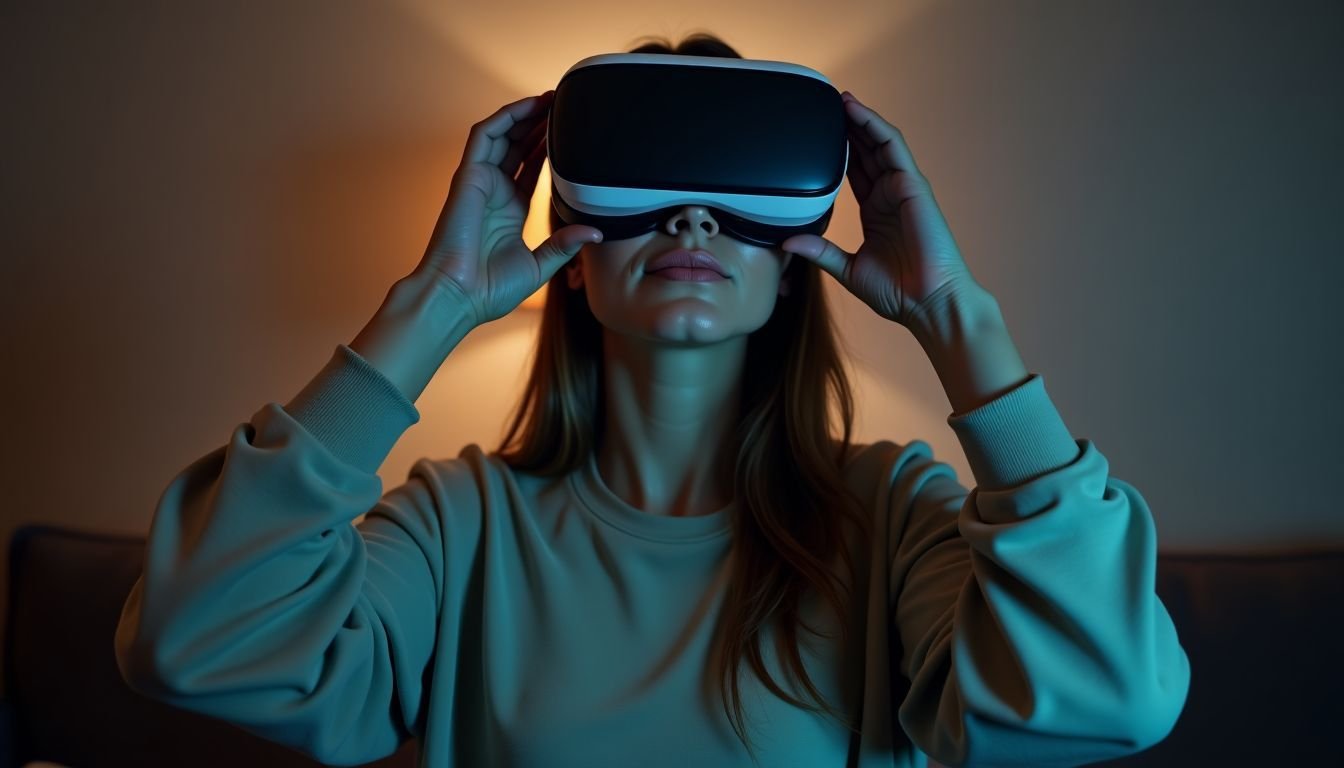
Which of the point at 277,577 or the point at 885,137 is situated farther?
the point at 885,137

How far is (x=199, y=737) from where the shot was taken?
158 cm

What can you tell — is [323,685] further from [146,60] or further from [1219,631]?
[146,60]

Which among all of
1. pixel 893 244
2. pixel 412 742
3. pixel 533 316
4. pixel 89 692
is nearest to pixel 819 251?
pixel 893 244

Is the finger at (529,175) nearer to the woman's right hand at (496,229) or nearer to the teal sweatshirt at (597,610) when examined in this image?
the woman's right hand at (496,229)

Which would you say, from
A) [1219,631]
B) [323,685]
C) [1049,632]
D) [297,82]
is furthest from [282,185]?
[1219,631]

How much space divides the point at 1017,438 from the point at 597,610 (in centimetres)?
49

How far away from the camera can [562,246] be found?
103 cm

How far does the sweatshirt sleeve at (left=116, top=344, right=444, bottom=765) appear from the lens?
0.78 m

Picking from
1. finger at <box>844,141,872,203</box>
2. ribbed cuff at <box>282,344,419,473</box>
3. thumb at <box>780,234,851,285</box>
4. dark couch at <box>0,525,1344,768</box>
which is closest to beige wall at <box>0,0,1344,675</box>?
dark couch at <box>0,525,1344,768</box>

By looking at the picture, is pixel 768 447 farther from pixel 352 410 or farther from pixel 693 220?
pixel 352 410

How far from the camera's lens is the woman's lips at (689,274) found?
40.3 inches

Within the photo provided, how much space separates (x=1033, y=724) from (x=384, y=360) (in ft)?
2.15

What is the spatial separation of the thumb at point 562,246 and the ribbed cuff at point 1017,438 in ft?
1.41

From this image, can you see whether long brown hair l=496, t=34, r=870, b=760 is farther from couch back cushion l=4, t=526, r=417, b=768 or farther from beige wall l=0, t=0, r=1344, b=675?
couch back cushion l=4, t=526, r=417, b=768
